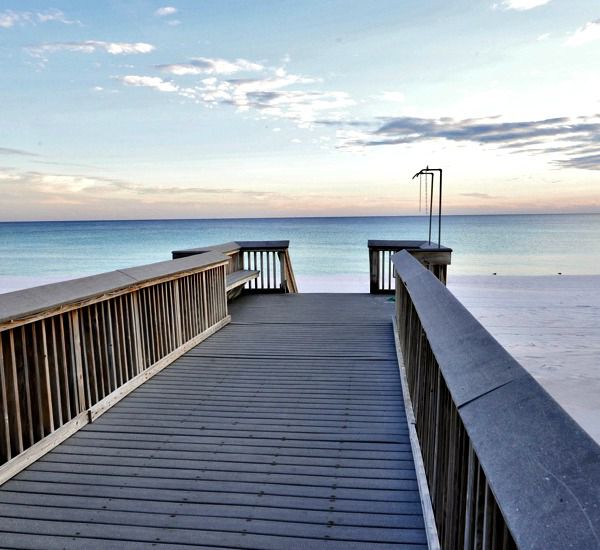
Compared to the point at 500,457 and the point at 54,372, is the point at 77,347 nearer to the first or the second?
the point at 54,372

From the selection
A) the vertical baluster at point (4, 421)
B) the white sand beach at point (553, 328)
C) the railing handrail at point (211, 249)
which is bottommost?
the white sand beach at point (553, 328)

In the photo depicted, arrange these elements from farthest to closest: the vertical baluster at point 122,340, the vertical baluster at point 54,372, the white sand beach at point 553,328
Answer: the white sand beach at point 553,328, the vertical baluster at point 122,340, the vertical baluster at point 54,372

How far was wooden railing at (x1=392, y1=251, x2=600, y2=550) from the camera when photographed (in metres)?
0.72

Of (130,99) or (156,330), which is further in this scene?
(130,99)

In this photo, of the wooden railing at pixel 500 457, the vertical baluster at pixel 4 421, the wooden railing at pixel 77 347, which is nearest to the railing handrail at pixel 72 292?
the wooden railing at pixel 77 347

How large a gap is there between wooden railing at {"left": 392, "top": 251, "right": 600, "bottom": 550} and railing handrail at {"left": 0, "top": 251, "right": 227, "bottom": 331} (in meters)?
2.34

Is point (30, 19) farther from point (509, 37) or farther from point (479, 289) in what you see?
point (479, 289)

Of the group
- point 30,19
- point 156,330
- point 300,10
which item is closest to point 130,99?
point 30,19

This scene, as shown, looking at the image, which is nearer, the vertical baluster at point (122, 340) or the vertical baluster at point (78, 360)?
the vertical baluster at point (78, 360)

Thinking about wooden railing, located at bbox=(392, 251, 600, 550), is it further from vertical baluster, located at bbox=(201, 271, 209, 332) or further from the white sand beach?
the white sand beach

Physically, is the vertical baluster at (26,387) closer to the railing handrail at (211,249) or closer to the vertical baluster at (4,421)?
the vertical baluster at (4,421)

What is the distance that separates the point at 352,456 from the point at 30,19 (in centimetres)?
1127

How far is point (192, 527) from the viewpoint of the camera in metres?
2.28

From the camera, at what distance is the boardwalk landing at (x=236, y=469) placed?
2.24m
